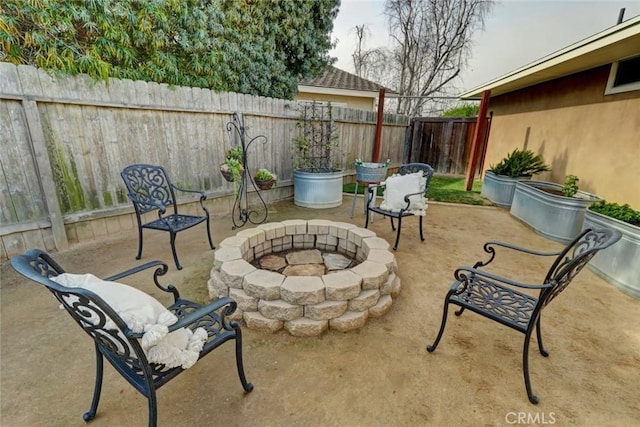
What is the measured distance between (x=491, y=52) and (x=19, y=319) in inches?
527

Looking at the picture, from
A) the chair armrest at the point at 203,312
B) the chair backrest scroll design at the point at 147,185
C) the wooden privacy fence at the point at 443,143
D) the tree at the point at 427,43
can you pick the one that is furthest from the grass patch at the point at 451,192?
the tree at the point at 427,43

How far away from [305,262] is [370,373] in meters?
1.30

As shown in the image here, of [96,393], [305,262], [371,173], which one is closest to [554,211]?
[371,173]

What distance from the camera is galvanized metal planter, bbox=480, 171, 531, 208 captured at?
16.2ft

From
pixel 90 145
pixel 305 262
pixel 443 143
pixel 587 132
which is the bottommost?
pixel 305 262

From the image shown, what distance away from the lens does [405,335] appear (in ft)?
6.10

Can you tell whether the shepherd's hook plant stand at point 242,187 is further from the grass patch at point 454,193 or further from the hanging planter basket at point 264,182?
the grass patch at point 454,193

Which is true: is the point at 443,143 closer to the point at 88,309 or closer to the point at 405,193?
the point at 405,193

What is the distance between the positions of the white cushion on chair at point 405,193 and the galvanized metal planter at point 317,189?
1569 millimetres

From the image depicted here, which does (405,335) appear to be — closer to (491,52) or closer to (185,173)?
(185,173)

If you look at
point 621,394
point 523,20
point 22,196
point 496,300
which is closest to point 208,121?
point 22,196

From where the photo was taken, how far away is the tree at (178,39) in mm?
2561

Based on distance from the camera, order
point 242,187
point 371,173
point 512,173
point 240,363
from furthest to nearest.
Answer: point 512,173 → point 242,187 → point 371,173 → point 240,363

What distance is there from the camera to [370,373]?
1560mm
